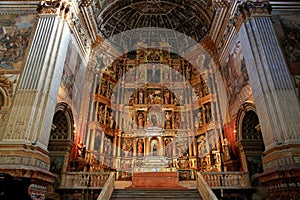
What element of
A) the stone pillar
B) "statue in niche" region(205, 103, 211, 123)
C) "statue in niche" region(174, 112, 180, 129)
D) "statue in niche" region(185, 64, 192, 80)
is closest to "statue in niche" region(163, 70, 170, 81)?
"statue in niche" region(185, 64, 192, 80)

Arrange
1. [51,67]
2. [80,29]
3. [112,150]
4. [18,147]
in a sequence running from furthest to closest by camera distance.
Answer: [112,150] → [80,29] → [51,67] → [18,147]

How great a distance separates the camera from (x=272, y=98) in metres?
9.19

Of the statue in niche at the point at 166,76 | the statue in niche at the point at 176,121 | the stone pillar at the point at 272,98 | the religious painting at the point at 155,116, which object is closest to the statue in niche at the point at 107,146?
the religious painting at the point at 155,116

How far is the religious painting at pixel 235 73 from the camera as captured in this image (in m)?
12.4

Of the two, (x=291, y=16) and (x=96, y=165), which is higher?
(x=291, y=16)

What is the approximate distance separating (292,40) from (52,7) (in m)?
11.4

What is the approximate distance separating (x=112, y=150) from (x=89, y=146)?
7.60 ft

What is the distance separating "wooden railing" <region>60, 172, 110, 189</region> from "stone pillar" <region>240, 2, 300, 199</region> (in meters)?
7.09

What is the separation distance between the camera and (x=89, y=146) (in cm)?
1539

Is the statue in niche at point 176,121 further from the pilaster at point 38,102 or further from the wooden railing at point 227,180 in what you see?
the pilaster at point 38,102

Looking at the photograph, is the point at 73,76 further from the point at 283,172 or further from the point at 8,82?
the point at 283,172

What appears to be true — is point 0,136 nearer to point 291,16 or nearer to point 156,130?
point 156,130

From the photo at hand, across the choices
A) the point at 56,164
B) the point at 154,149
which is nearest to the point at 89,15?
the point at 56,164

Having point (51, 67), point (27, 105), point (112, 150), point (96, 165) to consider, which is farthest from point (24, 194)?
point (112, 150)
